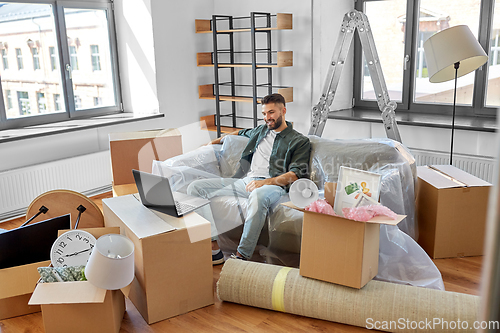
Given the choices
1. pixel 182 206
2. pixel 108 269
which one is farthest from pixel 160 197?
pixel 108 269

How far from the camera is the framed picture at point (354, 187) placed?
192cm

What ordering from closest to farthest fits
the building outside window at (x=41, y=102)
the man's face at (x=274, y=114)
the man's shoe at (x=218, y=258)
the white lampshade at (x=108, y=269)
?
1. the white lampshade at (x=108, y=269)
2. the man's shoe at (x=218, y=258)
3. the man's face at (x=274, y=114)
4. the building outside window at (x=41, y=102)

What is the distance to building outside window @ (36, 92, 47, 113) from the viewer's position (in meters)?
3.88

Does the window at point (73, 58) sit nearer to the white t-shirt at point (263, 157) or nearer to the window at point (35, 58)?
the window at point (35, 58)

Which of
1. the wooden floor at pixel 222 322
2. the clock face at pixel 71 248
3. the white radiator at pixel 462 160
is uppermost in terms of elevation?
the white radiator at pixel 462 160

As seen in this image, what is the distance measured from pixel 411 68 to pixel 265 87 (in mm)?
1434

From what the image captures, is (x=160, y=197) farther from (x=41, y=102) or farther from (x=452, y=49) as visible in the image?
(x=41, y=102)

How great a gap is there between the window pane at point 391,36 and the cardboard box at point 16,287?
3.08 meters

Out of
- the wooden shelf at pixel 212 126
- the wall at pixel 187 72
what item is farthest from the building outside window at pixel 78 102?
the wooden shelf at pixel 212 126

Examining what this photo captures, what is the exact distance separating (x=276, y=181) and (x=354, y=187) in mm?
705

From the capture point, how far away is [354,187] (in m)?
1.95

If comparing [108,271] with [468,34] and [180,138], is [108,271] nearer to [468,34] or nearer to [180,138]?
[180,138]

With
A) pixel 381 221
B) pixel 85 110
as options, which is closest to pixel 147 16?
pixel 85 110

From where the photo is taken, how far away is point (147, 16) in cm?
418
